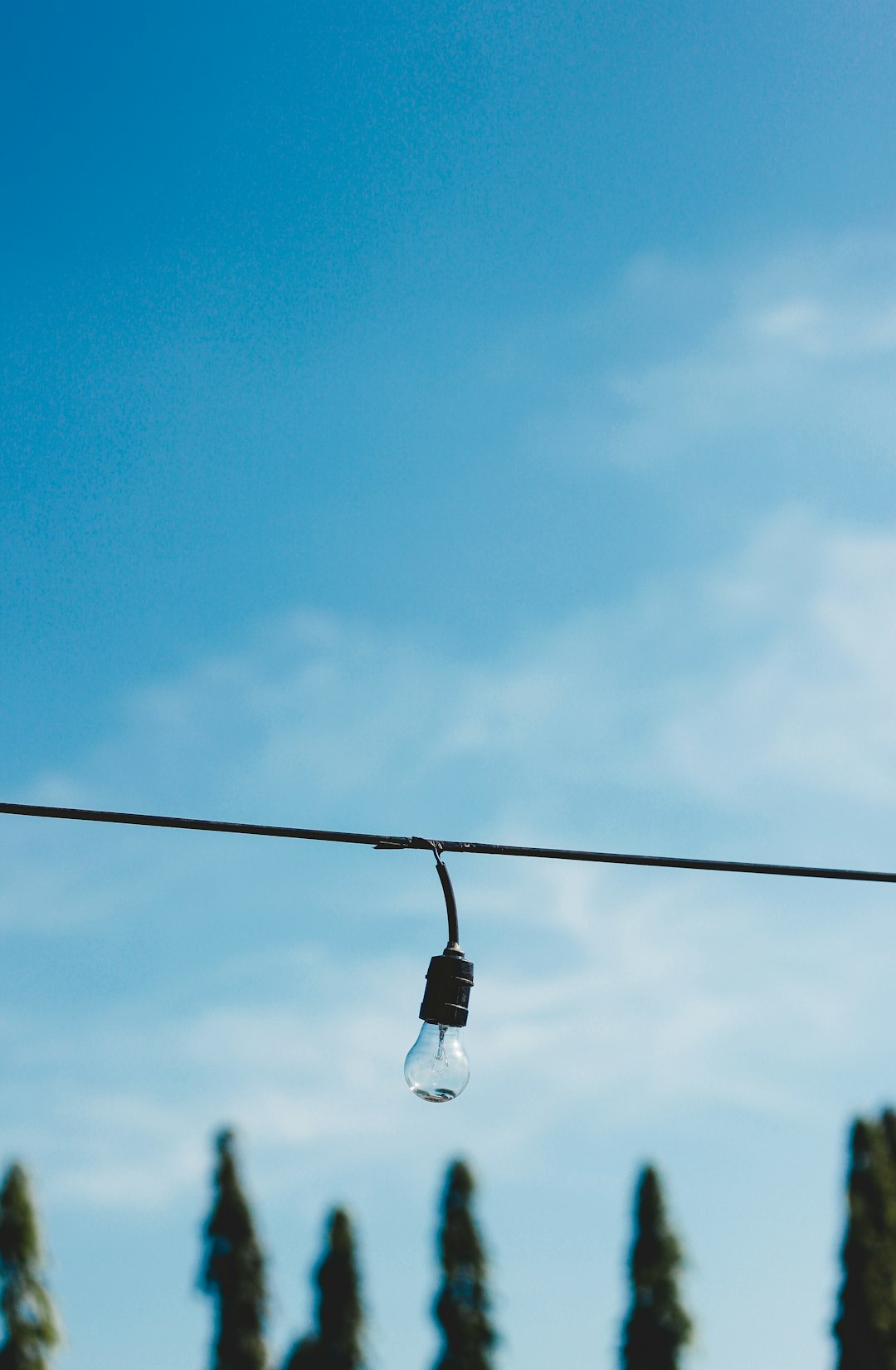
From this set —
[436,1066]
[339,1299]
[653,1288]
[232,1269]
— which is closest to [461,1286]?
[339,1299]

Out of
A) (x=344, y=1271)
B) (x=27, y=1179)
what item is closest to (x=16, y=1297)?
(x=27, y=1179)

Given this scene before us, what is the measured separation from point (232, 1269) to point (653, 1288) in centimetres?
1074

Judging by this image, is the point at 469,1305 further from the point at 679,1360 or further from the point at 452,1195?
the point at 679,1360

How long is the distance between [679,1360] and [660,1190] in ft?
13.7

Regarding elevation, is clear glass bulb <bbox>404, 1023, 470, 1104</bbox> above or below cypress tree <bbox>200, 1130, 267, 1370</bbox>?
below

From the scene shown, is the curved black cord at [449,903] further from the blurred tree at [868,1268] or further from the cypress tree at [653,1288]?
the blurred tree at [868,1268]

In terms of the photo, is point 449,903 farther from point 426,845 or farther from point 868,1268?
point 868,1268

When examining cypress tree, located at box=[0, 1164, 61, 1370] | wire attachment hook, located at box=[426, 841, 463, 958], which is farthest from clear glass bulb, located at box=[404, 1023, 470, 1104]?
cypress tree, located at box=[0, 1164, 61, 1370]

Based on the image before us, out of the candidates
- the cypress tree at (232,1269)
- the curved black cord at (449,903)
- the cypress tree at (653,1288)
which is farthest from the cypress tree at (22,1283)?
the curved black cord at (449,903)

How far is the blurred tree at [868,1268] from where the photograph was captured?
37.7m

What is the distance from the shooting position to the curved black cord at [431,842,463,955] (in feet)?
16.4

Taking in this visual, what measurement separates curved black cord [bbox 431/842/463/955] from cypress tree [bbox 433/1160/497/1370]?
35.0 metres

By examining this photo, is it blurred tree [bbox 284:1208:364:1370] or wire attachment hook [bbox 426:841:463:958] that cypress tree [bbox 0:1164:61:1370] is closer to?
blurred tree [bbox 284:1208:364:1370]

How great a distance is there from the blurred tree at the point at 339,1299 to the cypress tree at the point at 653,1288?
22.8 ft
